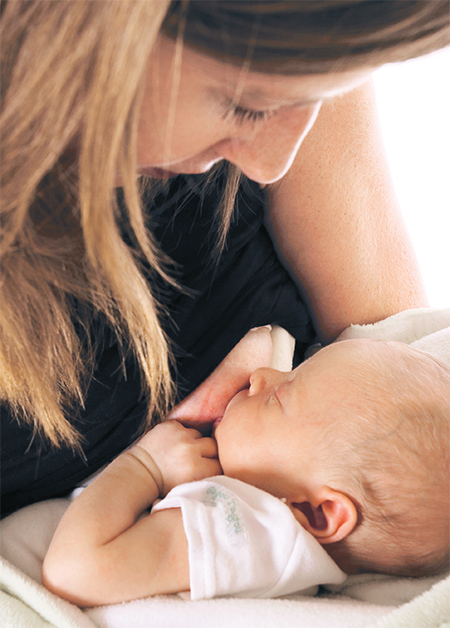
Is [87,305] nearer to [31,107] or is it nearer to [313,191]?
[31,107]

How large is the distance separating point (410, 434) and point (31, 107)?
1.94 ft

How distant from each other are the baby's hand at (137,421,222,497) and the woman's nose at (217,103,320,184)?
0.42m

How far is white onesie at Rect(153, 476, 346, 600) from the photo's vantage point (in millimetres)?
639

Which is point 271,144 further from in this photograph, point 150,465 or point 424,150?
point 424,150

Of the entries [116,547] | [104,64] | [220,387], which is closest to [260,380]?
[220,387]

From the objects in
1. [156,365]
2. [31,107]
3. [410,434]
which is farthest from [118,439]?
[31,107]

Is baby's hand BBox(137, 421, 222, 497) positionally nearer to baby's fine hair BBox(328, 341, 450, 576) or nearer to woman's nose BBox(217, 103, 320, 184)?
baby's fine hair BBox(328, 341, 450, 576)

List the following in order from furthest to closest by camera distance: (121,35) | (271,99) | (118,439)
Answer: (118,439)
(271,99)
(121,35)

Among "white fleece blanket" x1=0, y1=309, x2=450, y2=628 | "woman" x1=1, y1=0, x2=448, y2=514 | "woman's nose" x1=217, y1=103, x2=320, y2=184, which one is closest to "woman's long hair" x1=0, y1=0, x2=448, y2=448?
"woman" x1=1, y1=0, x2=448, y2=514

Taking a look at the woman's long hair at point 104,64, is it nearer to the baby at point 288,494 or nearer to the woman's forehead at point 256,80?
the woman's forehead at point 256,80

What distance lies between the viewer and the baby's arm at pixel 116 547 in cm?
62

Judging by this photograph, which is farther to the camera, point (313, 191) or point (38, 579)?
point (313, 191)

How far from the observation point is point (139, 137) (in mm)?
511

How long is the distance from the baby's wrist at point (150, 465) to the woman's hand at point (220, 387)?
0.26 feet
